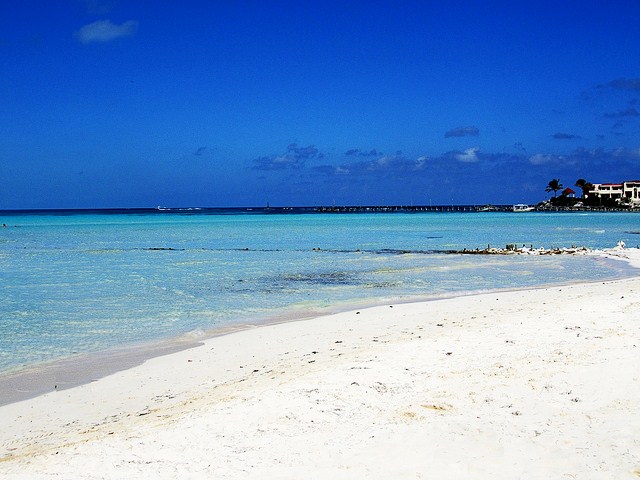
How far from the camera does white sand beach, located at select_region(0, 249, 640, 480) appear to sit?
4820 millimetres

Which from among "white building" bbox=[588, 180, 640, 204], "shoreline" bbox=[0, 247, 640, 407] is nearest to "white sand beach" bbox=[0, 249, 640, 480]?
"shoreline" bbox=[0, 247, 640, 407]

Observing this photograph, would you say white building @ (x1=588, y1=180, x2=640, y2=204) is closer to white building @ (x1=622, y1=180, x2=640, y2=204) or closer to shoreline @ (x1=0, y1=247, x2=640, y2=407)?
white building @ (x1=622, y1=180, x2=640, y2=204)

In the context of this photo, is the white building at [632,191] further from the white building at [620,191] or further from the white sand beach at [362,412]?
the white sand beach at [362,412]

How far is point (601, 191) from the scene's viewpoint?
537 ft

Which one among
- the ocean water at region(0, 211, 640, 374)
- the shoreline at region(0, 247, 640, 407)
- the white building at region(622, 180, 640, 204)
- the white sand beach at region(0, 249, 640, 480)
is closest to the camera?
the white sand beach at region(0, 249, 640, 480)

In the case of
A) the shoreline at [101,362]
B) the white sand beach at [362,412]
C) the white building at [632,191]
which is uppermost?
the white building at [632,191]

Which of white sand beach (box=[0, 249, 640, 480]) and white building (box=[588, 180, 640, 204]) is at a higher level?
white building (box=[588, 180, 640, 204])

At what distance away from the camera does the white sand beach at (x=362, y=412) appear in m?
4.82

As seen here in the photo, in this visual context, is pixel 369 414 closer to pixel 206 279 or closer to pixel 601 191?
pixel 206 279

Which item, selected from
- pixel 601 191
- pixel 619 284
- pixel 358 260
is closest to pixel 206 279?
pixel 358 260

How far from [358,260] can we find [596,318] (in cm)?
1872

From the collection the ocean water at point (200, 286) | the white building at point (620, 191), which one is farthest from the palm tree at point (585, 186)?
the ocean water at point (200, 286)

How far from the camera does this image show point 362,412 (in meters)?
5.96

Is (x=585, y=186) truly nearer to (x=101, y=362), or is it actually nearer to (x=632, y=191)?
(x=632, y=191)
